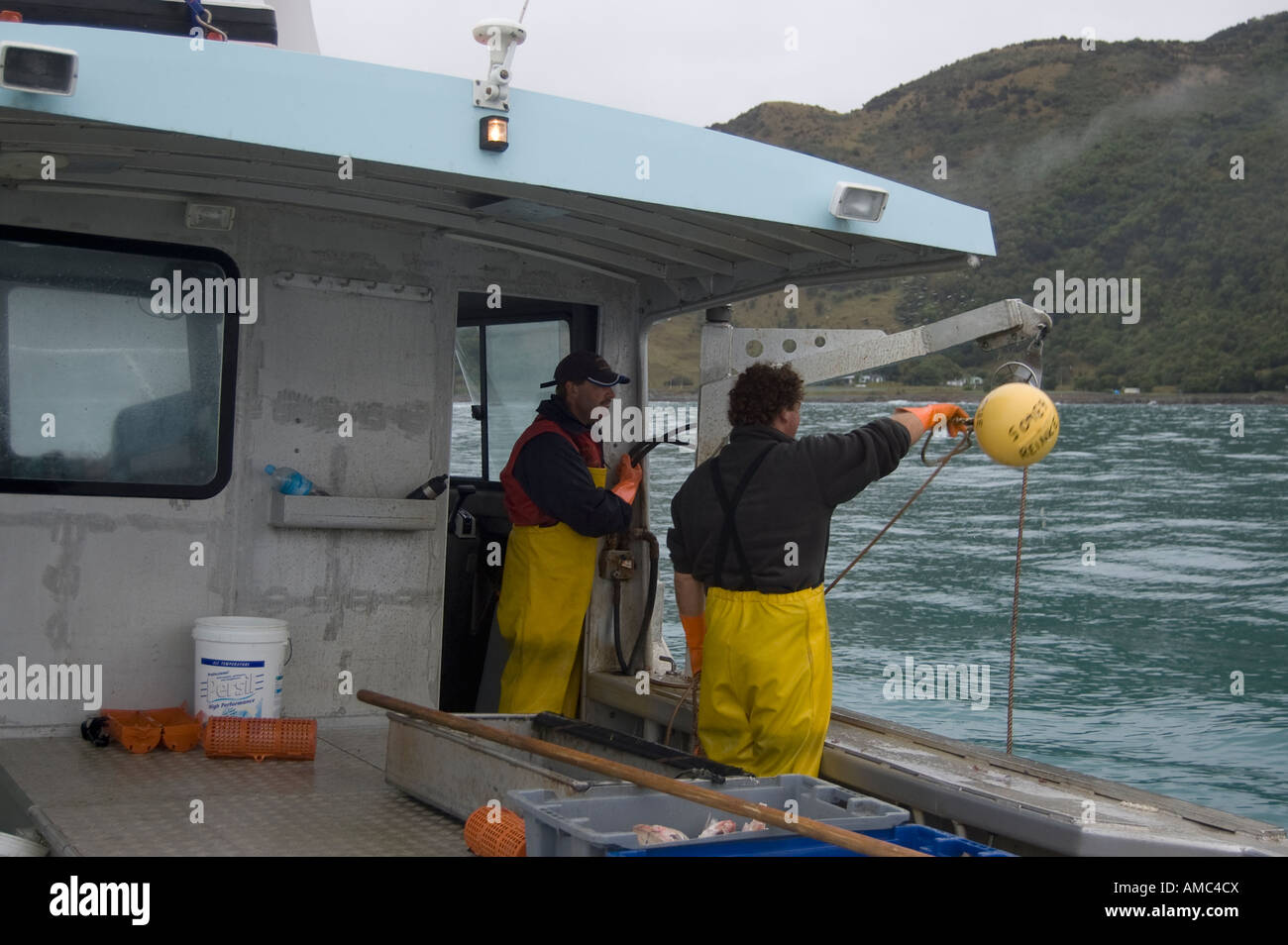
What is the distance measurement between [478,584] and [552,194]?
2563 mm

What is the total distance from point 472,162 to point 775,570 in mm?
1730

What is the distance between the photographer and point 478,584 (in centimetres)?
639

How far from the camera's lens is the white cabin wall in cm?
484

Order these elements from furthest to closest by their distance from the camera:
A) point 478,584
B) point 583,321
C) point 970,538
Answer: point 970,538, point 478,584, point 583,321

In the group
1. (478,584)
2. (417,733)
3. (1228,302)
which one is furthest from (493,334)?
(1228,302)

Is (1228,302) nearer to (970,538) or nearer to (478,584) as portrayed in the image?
(970,538)

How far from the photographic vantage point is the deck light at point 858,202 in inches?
153

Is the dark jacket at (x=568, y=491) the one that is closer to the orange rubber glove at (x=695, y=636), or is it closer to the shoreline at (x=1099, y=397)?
the orange rubber glove at (x=695, y=636)

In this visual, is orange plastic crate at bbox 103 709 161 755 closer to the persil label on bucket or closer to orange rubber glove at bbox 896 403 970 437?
the persil label on bucket

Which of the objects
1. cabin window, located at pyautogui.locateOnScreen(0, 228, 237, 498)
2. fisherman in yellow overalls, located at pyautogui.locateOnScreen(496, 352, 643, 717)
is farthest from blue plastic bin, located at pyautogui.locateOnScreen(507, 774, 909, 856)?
cabin window, located at pyautogui.locateOnScreen(0, 228, 237, 498)

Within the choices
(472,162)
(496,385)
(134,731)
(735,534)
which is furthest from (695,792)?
(496,385)

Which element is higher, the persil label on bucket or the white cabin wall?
the white cabin wall

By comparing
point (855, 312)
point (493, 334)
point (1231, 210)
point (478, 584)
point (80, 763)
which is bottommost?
point (80, 763)
